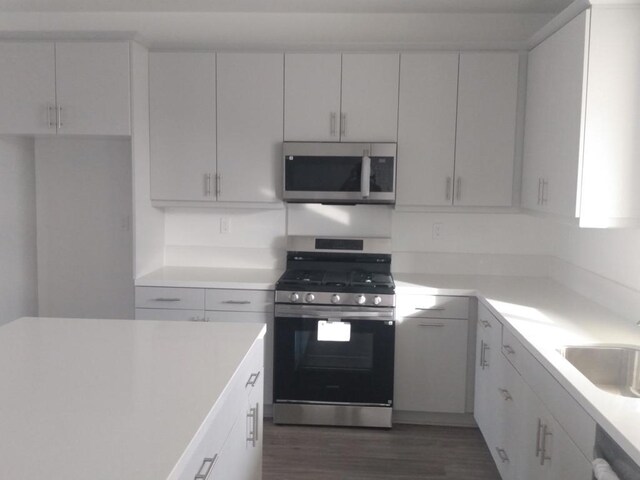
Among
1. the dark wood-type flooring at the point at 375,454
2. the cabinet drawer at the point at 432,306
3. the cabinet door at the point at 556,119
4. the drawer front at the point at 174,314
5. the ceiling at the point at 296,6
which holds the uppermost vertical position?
the ceiling at the point at 296,6

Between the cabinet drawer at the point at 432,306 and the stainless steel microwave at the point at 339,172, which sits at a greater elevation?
the stainless steel microwave at the point at 339,172

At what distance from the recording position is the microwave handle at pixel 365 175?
11.8 ft

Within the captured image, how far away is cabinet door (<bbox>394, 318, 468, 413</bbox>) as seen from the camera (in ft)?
11.5

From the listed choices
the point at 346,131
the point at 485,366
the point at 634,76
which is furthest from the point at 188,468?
the point at 346,131

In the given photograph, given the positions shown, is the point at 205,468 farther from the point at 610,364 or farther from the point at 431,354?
the point at 431,354

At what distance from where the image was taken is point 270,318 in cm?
359

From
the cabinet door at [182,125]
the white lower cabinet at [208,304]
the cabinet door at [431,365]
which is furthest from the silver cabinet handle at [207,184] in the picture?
the cabinet door at [431,365]

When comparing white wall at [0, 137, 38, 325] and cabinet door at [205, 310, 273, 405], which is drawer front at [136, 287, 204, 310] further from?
white wall at [0, 137, 38, 325]

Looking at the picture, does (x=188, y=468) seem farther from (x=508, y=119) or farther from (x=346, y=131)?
(x=508, y=119)

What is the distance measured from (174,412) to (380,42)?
2808 millimetres

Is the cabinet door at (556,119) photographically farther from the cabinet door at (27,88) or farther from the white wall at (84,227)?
the cabinet door at (27,88)

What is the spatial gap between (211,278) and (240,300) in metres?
0.24

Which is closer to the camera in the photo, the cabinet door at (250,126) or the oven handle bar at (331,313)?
the oven handle bar at (331,313)

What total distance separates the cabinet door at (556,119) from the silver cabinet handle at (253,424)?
1616 millimetres
